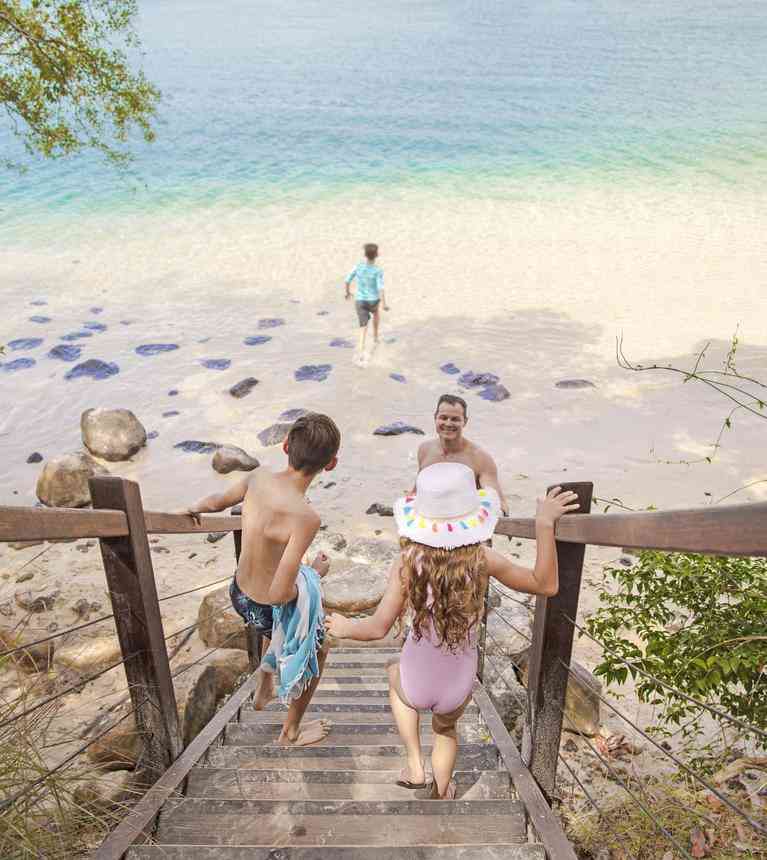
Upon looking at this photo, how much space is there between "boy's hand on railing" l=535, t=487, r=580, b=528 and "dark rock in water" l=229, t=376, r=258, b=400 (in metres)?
8.80

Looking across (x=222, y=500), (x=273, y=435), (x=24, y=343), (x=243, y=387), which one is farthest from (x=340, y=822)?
(x=24, y=343)

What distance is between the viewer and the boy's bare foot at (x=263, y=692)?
3.55 m

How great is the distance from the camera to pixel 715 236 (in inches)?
693

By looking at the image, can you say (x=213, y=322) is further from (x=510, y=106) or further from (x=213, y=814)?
(x=510, y=106)

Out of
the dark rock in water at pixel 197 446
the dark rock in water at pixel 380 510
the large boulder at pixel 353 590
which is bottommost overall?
the dark rock in water at pixel 380 510

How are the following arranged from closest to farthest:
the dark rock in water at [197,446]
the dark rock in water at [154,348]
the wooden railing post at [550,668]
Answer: the wooden railing post at [550,668], the dark rock in water at [197,446], the dark rock in water at [154,348]

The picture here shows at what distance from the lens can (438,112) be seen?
103ft

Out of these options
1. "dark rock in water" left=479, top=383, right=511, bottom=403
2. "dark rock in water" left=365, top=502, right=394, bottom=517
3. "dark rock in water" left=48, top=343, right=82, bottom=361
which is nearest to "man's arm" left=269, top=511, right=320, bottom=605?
"dark rock in water" left=365, top=502, right=394, bottom=517

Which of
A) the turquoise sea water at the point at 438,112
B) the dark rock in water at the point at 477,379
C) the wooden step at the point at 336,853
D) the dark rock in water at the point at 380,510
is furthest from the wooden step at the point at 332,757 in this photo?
the turquoise sea water at the point at 438,112

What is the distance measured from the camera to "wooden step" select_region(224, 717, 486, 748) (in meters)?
3.30

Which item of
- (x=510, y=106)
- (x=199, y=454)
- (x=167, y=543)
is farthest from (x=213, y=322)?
(x=510, y=106)

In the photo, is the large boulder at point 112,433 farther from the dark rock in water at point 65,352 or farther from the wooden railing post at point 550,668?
the wooden railing post at point 550,668

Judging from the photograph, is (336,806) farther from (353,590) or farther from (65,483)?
(65,483)

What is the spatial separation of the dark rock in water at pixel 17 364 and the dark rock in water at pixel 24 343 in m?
0.63
